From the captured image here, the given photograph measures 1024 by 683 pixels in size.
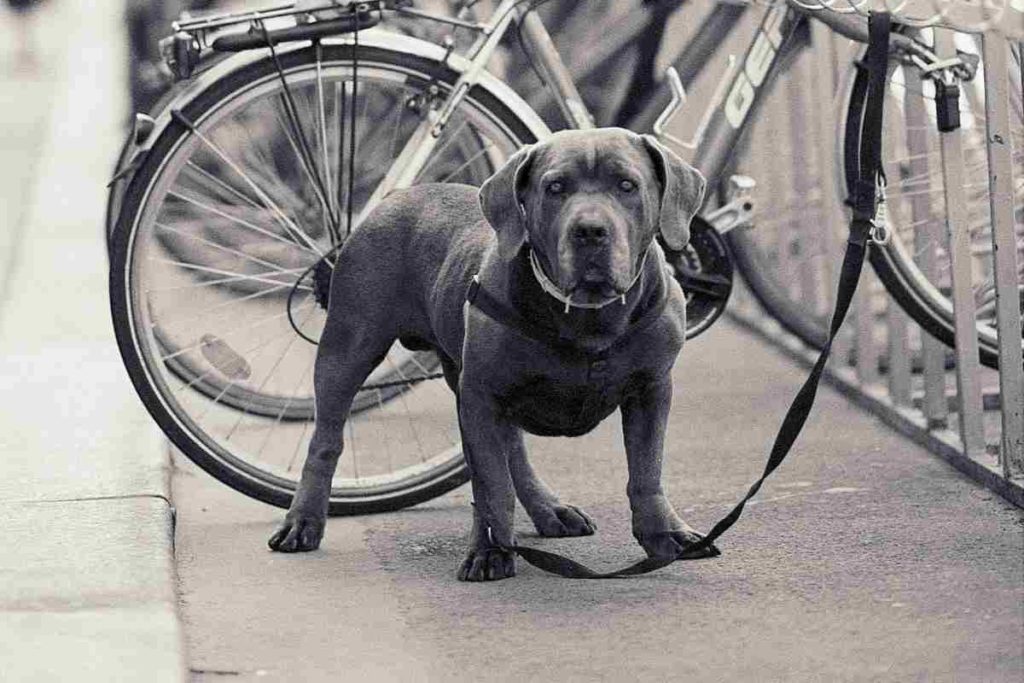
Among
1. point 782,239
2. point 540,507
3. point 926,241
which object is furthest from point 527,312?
point 782,239

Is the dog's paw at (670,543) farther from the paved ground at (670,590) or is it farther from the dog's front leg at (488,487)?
the dog's front leg at (488,487)

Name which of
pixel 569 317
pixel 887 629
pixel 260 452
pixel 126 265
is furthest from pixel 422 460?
pixel 887 629

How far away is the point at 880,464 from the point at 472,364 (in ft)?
4.88

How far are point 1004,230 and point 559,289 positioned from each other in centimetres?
114

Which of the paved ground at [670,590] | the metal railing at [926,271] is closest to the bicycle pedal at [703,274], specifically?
the paved ground at [670,590]

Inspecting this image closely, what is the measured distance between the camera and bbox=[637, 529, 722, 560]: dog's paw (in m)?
4.45

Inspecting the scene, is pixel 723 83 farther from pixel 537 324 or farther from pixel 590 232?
pixel 590 232

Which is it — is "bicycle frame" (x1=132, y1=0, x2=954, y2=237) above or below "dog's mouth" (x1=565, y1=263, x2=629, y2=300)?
above

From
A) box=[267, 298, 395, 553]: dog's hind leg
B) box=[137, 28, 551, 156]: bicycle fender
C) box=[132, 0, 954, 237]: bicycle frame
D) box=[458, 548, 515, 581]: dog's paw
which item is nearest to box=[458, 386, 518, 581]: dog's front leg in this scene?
box=[458, 548, 515, 581]: dog's paw

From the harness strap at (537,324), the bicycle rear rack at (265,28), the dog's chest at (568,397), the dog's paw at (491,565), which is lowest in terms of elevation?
the dog's paw at (491,565)

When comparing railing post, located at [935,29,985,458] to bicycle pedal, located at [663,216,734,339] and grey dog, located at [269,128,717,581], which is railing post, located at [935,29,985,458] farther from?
grey dog, located at [269,128,717,581]

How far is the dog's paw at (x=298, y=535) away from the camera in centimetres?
475

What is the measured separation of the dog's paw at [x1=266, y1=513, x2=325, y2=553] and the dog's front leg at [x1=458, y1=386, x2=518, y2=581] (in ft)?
1.43

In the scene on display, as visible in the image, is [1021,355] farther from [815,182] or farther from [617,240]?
[815,182]
